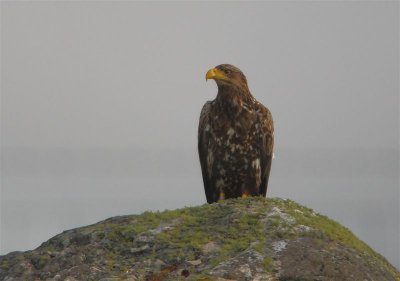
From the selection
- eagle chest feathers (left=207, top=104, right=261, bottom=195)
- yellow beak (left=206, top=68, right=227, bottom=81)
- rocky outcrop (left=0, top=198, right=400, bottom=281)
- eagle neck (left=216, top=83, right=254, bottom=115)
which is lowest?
rocky outcrop (left=0, top=198, right=400, bottom=281)

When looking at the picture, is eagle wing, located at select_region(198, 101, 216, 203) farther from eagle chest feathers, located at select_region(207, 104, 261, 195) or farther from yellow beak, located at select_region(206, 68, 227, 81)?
yellow beak, located at select_region(206, 68, 227, 81)

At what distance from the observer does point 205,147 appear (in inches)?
504

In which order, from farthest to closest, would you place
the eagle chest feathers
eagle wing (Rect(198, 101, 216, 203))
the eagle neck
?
eagle wing (Rect(198, 101, 216, 203)), the eagle neck, the eagle chest feathers

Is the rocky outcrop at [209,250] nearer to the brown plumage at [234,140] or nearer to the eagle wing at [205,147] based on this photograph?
the brown plumage at [234,140]

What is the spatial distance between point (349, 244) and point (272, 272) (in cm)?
123

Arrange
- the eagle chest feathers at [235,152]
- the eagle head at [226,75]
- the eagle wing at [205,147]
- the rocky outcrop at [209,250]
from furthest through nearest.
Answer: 1. the eagle wing at [205,147]
2. the eagle head at [226,75]
3. the eagle chest feathers at [235,152]
4. the rocky outcrop at [209,250]

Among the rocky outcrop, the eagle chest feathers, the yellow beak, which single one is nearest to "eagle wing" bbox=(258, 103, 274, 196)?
the eagle chest feathers

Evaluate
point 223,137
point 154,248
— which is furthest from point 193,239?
point 223,137

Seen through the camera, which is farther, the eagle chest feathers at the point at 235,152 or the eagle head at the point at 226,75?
the eagle head at the point at 226,75

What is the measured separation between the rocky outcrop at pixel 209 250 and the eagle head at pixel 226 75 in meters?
4.60

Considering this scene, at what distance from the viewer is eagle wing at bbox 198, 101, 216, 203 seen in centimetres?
1274

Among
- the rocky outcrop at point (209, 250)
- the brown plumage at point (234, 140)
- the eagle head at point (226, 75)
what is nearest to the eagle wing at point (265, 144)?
the brown plumage at point (234, 140)

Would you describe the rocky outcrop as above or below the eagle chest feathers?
below

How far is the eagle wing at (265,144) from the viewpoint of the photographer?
1266 cm
